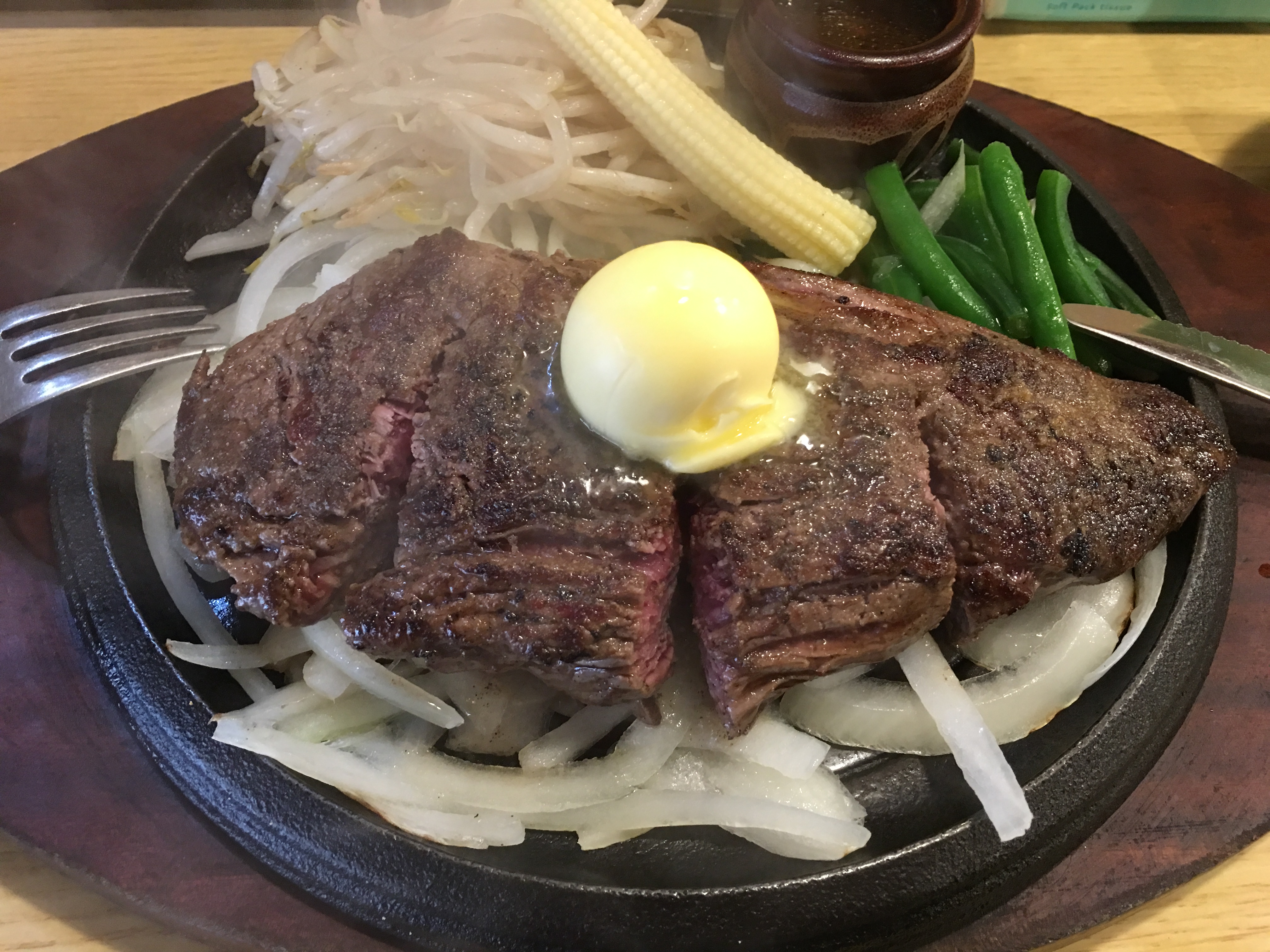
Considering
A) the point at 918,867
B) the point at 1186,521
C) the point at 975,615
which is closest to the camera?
the point at 918,867

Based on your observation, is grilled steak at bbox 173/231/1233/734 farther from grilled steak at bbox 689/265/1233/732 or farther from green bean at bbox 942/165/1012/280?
green bean at bbox 942/165/1012/280

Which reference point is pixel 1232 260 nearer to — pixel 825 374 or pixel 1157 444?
pixel 1157 444

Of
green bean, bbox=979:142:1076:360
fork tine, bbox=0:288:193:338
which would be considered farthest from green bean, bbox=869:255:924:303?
fork tine, bbox=0:288:193:338

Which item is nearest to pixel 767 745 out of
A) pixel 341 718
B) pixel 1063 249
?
pixel 341 718

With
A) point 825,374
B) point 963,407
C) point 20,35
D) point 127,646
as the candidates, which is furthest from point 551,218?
point 20,35

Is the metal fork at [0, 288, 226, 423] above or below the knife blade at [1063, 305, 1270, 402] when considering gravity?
above

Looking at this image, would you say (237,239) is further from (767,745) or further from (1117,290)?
(1117,290)

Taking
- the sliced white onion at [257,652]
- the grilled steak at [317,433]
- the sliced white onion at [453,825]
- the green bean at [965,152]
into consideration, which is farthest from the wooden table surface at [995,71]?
the sliced white onion at [453,825]
